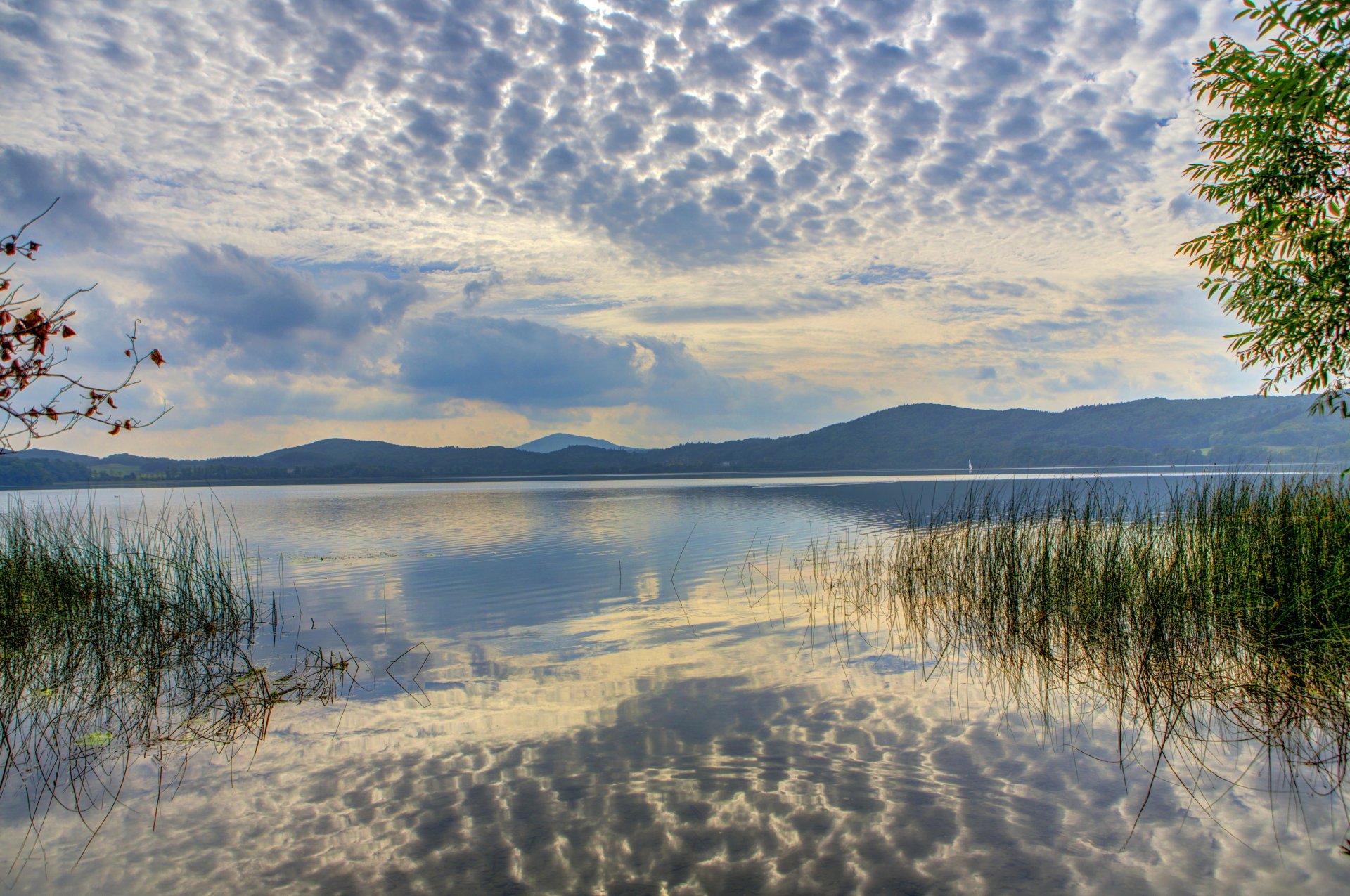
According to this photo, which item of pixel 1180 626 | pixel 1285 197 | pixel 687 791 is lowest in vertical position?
pixel 687 791

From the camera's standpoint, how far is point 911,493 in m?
42.9

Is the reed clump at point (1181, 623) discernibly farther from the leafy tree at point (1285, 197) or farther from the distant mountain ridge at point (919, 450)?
the distant mountain ridge at point (919, 450)

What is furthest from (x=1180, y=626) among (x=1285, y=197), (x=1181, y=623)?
(x=1285, y=197)

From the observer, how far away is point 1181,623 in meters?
7.78

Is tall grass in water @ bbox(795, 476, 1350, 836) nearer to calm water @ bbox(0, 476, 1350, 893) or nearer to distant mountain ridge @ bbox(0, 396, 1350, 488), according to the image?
calm water @ bbox(0, 476, 1350, 893)

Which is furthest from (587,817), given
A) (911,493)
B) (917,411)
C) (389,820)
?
(917,411)

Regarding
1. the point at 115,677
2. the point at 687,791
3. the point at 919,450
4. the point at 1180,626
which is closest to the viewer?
the point at 687,791

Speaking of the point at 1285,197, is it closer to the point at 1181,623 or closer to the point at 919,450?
the point at 1181,623

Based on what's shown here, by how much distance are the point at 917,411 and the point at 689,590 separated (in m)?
147

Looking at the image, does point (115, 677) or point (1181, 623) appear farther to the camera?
point (1181, 623)

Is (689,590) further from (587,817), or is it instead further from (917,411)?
(917,411)

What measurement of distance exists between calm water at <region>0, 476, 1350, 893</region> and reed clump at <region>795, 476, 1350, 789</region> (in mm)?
342

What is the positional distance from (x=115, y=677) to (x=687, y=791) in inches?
245

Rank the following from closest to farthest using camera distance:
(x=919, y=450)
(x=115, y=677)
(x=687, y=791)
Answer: (x=687, y=791), (x=115, y=677), (x=919, y=450)
